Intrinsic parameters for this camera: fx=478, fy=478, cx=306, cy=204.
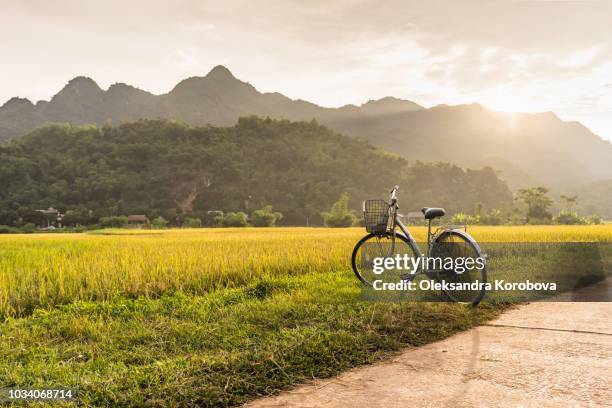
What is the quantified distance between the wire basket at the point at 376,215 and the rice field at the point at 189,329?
35.0 inches

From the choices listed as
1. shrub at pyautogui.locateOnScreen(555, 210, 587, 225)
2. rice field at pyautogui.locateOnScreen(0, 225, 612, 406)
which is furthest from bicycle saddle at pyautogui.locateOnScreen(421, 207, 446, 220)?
shrub at pyautogui.locateOnScreen(555, 210, 587, 225)

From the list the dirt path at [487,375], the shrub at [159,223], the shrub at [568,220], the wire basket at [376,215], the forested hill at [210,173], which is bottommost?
the shrub at [568,220]

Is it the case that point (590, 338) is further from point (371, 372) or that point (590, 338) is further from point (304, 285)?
point (304, 285)

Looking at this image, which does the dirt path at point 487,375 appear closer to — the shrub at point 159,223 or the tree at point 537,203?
the shrub at point 159,223

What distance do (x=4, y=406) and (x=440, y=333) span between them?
3663mm

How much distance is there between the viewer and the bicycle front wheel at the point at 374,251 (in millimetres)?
6852

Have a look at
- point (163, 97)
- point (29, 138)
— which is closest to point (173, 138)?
point (29, 138)

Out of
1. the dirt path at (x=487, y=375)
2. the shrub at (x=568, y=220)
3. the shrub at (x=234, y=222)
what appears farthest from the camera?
the shrub at (x=568, y=220)

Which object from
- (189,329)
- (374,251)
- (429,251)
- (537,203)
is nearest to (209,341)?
(189,329)

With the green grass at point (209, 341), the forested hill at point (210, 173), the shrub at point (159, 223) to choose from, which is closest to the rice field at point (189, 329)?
the green grass at point (209, 341)

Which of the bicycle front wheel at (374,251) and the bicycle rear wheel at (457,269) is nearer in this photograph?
the bicycle rear wheel at (457,269)

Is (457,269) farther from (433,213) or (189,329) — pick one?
(189,329)

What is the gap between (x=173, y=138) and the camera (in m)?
106

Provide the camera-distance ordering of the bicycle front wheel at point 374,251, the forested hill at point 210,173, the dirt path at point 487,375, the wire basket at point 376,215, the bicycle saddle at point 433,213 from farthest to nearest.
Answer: the forested hill at point 210,173, the bicycle front wheel at point 374,251, the wire basket at point 376,215, the bicycle saddle at point 433,213, the dirt path at point 487,375
